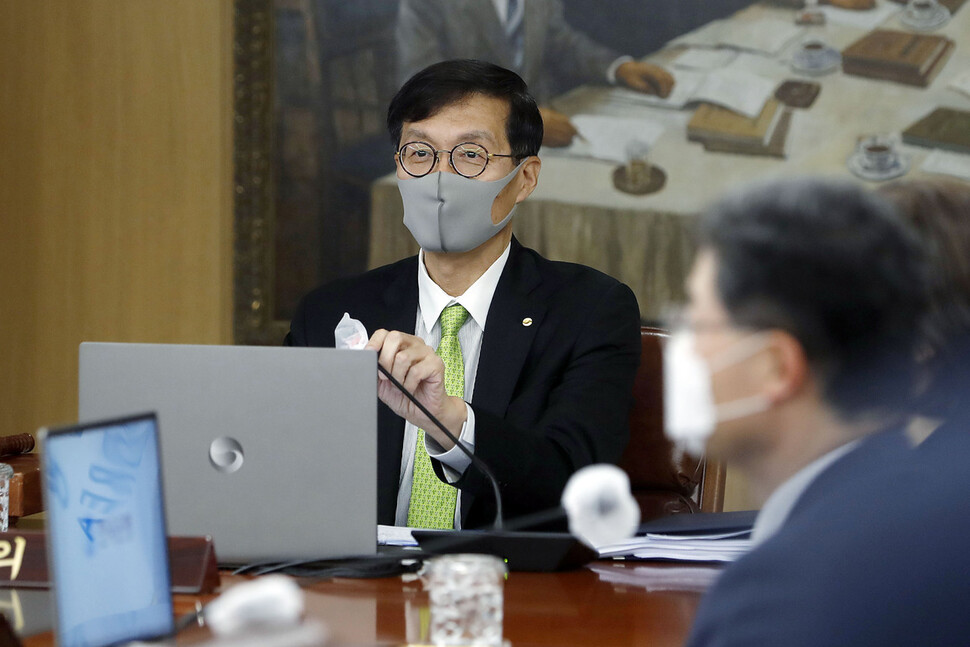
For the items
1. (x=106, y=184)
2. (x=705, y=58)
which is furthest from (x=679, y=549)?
(x=106, y=184)

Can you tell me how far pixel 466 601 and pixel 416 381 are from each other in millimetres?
647

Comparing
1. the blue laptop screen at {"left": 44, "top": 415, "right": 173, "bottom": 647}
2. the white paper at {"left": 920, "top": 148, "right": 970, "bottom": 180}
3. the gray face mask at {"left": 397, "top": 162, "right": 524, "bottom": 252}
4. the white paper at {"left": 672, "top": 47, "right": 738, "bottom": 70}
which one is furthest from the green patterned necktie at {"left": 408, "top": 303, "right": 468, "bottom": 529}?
the white paper at {"left": 920, "top": 148, "right": 970, "bottom": 180}

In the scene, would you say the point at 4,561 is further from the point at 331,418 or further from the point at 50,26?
the point at 50,26

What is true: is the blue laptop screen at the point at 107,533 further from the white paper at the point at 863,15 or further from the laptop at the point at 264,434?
the white paper at the point at 863,15

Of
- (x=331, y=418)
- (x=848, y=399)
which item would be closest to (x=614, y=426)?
(x=331, y=418)

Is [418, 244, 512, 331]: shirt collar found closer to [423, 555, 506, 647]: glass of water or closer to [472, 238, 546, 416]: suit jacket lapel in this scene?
[472, 238, 546, 416]: suit jacket lapel

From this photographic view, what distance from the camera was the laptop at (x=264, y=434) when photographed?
1.41 metres

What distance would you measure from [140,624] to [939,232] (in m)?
0.80

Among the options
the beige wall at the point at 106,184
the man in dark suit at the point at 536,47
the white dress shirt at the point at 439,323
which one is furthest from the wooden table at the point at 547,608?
the beige wall at the point at 106,184

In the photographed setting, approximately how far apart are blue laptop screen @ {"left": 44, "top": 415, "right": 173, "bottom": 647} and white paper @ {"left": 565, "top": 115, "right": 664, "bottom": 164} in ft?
8.40

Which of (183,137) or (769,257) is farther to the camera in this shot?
(183,137)

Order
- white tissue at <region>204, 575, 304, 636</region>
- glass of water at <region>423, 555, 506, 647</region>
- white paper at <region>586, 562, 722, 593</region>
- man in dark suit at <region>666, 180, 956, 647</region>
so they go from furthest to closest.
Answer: white paper at <region>586, 562, 722, 593</region>
glass of water at <region>423, 555, 506, 647</region>
man in dark suit at <region>666, 180, 956, 647</region>
white tissue at <region>204, 575, 304, 636</region>

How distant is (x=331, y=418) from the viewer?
4.63ft

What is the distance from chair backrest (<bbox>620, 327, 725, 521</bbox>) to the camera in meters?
2.16
